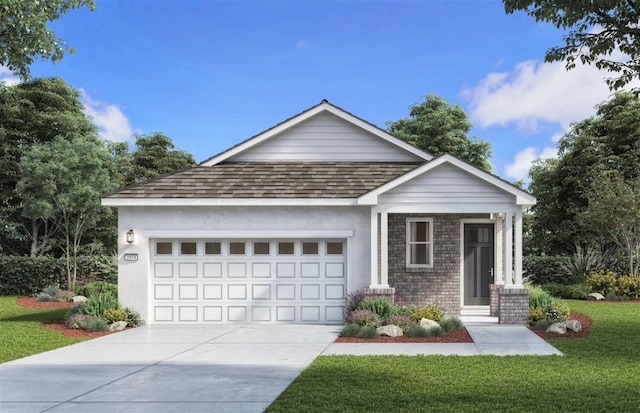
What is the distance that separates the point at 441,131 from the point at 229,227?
A: 24.2 metres

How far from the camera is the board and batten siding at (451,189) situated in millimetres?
16234

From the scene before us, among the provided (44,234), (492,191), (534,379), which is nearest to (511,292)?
(492,191)

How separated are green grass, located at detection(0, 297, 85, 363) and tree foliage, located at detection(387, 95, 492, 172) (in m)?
24.0

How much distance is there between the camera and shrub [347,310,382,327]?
48.1ft

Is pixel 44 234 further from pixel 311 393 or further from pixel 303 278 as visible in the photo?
pixel 311 393

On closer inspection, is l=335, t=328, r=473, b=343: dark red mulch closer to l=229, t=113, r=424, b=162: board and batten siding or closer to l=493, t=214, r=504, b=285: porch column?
l=493, t=214, r=504, b=285: porch column

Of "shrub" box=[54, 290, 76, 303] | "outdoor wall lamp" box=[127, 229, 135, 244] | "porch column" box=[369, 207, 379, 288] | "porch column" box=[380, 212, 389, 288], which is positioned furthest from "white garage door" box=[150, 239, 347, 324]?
"shrub" box=[54, 290, 76, 303]

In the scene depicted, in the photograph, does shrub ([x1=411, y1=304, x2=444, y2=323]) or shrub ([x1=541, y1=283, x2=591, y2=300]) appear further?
shrub ([x1=541, y1=283, x2=591, y2=300])

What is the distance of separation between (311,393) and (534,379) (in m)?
3.60

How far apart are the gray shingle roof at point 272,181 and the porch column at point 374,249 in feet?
2.69

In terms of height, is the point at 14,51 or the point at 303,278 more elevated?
the point at 14,51

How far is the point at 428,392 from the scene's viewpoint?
27.7 ft

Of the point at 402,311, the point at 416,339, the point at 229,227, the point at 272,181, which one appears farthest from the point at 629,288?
the point at 229,227

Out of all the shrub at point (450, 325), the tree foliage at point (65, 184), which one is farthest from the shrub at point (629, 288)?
the tree foliage at point (65, 184)
